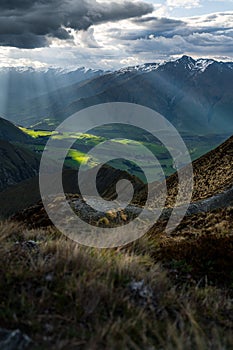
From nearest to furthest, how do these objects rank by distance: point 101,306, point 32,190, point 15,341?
point 15,341
point 101,306
point 32,190

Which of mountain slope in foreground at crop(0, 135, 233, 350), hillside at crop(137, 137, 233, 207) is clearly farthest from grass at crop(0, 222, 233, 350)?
hillside at crop(137, 137, 233, 207)

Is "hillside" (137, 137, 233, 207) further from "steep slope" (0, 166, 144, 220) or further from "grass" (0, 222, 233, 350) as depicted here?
"steep slope" (0, 166, 144, 220)

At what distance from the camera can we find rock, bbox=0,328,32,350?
16.1 ft

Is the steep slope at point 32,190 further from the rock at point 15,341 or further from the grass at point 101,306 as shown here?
the rock at point 15,341

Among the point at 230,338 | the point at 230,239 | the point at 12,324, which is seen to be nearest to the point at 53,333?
the point at 12,324

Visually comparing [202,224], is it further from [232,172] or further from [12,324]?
[232,172]

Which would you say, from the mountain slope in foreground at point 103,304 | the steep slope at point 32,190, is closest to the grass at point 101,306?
the mountain slope in foreground at point 103,304

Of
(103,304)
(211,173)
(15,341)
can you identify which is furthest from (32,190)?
(15,341)

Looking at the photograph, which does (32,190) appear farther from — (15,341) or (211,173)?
(15,341)

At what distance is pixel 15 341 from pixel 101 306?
160 centimetres

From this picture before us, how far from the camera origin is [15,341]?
4977 millimetres

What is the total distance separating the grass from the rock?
0.51 ft

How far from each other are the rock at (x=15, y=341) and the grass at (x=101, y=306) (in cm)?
16

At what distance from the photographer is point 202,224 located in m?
19.2
